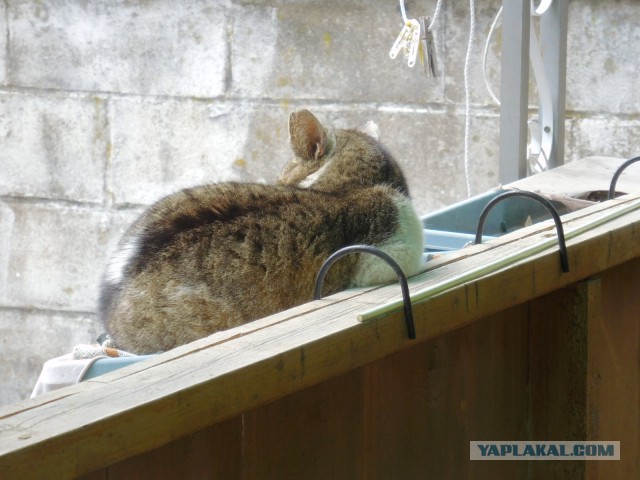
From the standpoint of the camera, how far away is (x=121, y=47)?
443cm

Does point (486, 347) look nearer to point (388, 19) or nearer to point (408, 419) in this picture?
point (408, 419)

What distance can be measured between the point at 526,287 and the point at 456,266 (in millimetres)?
171

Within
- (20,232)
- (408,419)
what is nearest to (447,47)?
(20,232)

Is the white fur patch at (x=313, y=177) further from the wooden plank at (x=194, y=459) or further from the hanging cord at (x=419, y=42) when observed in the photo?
the wooden plank at (x=194, y=459)

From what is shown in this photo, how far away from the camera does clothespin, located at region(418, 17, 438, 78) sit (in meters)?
3.18

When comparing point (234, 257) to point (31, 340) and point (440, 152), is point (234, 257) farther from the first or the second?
point (31, 340)

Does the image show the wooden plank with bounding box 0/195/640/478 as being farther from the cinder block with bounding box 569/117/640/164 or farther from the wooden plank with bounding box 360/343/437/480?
the cinder block with bounding box 569/117/640/164

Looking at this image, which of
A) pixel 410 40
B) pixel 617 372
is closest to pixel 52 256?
pixel 410 40

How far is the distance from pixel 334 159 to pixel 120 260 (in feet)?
1.93

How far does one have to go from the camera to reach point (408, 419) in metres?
→ 1.48

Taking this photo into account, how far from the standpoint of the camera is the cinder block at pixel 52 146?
4.55 m

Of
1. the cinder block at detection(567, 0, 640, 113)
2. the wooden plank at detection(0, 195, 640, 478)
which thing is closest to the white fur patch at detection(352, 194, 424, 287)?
the wooden plank at detection(0, 195, 640, 478)

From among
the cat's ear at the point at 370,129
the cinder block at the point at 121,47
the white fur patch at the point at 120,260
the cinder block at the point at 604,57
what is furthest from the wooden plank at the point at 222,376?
the cinder block at the point at 121,47

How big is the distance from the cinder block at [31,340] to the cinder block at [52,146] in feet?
1.81
